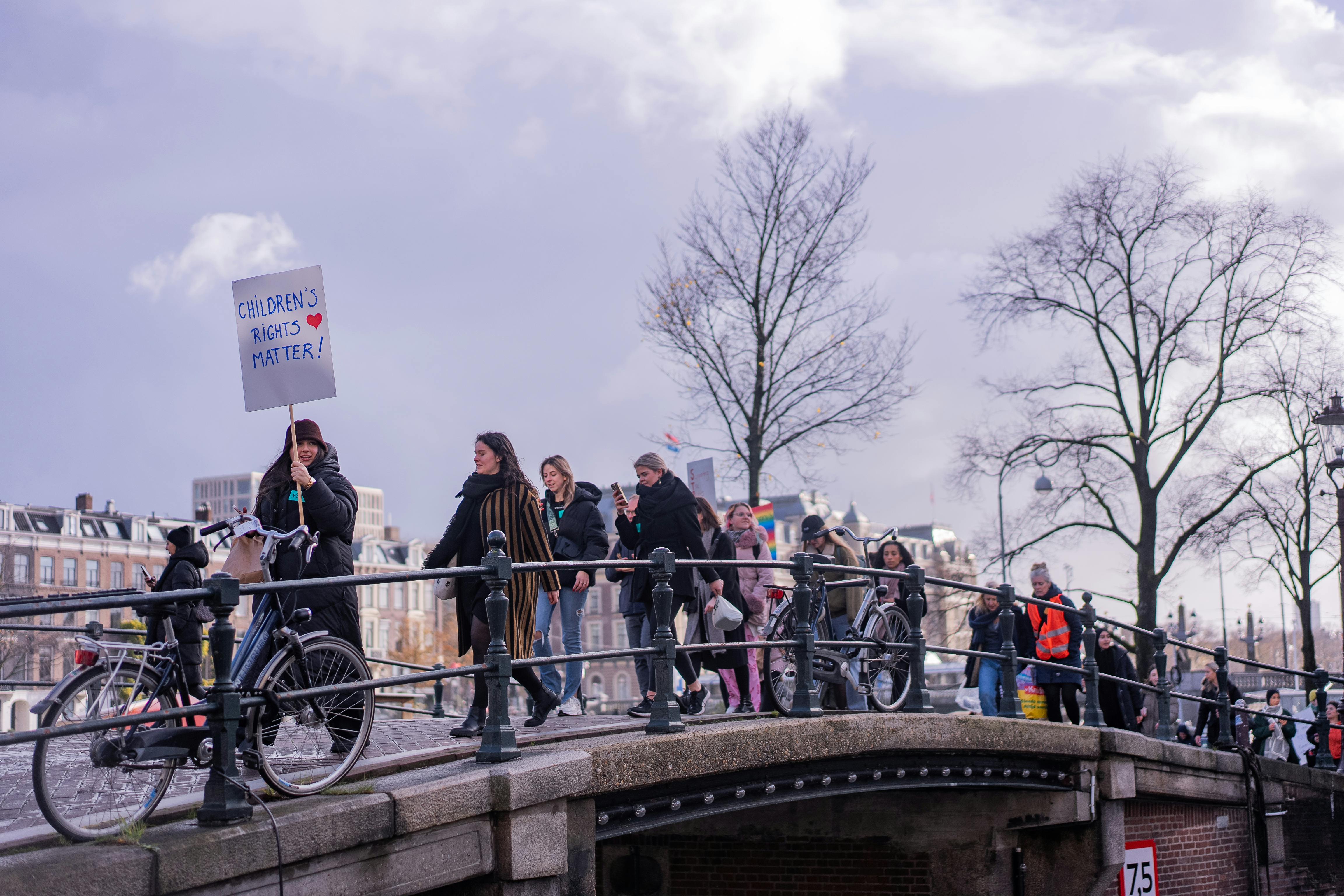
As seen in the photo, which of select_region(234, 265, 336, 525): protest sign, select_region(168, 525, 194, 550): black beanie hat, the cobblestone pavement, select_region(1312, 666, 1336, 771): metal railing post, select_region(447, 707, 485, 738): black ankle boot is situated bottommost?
select_region(1312, 666, 1336, 771): metal railing post

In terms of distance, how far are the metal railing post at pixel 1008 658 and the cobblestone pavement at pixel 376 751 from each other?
293 cm

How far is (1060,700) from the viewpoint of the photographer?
1221 centimetres

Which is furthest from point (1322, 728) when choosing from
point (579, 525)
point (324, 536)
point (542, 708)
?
point (324, 536)

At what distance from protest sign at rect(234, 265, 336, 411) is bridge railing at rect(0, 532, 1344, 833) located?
38.0 inches

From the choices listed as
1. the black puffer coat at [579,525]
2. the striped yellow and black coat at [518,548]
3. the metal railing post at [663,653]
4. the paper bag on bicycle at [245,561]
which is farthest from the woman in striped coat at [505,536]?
the black puffer coat at [579,525]

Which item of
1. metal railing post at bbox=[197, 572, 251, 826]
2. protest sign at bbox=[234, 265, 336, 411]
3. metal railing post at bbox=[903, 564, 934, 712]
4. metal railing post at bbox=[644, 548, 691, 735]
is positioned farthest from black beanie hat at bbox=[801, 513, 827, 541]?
metal railing post at bbox=[197, 572, 251, 826]

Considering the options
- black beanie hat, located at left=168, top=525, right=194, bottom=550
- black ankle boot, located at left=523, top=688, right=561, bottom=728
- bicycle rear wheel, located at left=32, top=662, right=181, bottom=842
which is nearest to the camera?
bicycle rear wheel, located at left=32, top=662, right=181, bottom=842

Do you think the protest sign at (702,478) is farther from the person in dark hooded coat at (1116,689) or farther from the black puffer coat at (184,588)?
the black puffer coat at (184,588)

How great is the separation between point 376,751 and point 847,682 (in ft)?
10.6

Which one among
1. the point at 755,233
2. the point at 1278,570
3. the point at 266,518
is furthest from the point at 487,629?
the point at 1278,570

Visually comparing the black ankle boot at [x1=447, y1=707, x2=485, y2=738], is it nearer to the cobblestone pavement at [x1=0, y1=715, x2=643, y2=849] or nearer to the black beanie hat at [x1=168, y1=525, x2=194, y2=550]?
the cobblestone pavement at [x1=0, y1=715, x2=643, y2=849]

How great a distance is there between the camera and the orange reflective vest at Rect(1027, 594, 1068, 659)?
11773 millimetres

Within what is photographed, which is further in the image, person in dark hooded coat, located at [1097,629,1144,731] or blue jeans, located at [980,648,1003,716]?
person in dark hooded coat, located at [1097,629,1144,731]

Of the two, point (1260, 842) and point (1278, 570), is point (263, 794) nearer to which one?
point (1260, 842)
